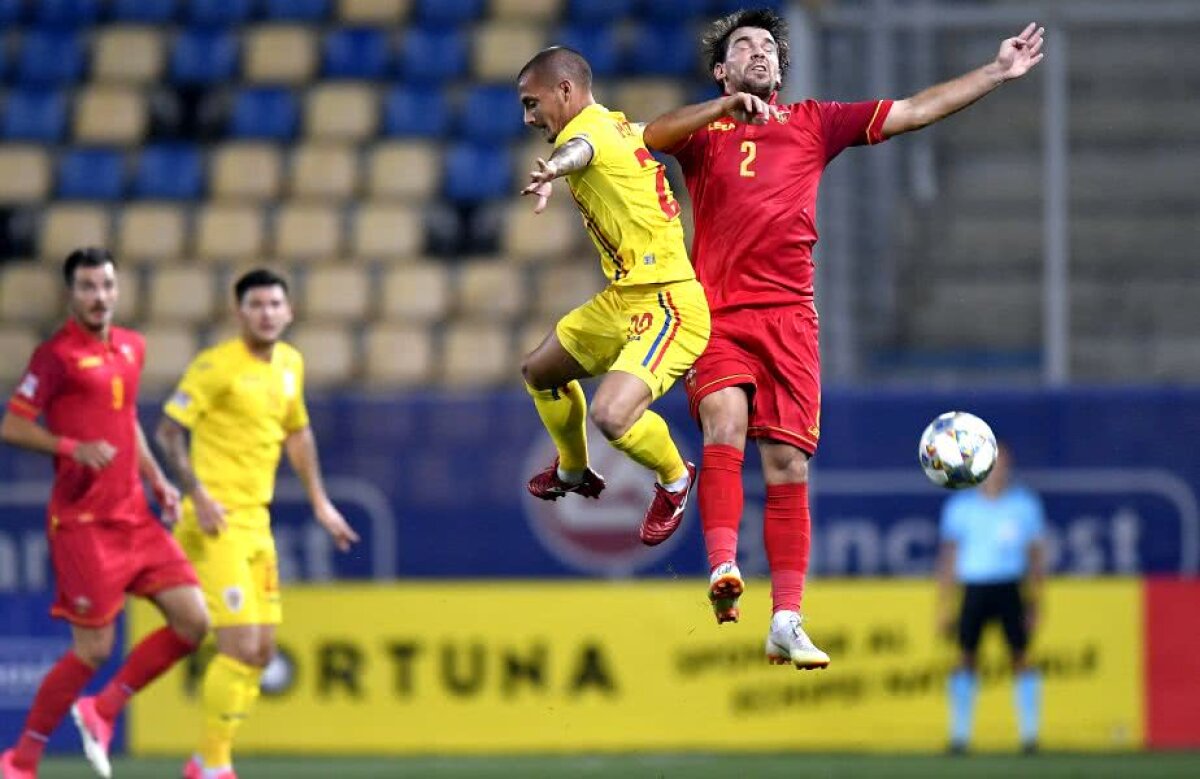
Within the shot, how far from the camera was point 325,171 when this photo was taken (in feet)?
57.8

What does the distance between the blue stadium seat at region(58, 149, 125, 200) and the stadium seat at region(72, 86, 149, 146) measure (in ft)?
0.50

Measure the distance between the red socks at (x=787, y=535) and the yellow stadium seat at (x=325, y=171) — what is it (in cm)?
962

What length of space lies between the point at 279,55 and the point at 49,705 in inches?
349

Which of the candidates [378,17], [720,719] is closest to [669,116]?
[720,719]

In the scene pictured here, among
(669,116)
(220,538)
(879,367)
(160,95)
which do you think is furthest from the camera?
(160,95)

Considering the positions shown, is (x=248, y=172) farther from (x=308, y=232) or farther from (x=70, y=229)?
(x=70, y=229)

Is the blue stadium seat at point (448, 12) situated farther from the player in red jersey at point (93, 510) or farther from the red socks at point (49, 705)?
the red socks at point (49, 705)

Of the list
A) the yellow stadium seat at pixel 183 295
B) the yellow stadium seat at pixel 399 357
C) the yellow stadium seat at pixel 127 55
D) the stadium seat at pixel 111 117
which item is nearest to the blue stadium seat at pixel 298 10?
the yellow stadium seat at pixel 127 55

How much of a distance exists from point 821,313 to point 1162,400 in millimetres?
2177

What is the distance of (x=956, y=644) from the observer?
13.9m

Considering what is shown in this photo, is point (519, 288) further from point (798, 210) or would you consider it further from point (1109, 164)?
point (798, 210)

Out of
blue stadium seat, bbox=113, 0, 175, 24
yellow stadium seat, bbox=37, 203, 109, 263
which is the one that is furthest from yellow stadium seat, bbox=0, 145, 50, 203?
blue stadium seat, bbox=113, 0, 175, 24

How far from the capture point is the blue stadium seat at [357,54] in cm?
1816

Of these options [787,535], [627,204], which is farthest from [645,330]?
[787,535]
